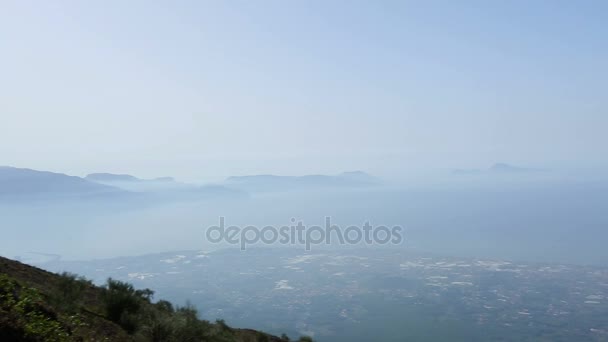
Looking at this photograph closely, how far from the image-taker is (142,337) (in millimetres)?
9602

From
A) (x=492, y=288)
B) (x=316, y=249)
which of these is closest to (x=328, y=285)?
(x=492, y=288)

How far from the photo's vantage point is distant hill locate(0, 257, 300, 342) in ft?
21.7

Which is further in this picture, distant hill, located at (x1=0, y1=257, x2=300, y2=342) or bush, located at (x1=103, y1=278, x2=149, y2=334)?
bush, located at (x1=103, y1=278, x2=149, y2=334)

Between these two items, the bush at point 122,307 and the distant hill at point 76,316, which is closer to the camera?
the distant hill at point 76,316

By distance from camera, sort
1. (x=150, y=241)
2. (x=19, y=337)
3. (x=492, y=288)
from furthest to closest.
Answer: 1. (x=150, y=241)
2. (x=492, y=288)
3. (x=19, y=337)

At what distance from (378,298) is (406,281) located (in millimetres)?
16990

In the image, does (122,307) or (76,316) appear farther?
(122,307)

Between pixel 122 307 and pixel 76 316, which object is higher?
pixel 76 316

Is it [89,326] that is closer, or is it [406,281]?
[89,326]

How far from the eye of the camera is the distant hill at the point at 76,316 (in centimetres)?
661

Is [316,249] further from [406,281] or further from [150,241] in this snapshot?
[150,241]

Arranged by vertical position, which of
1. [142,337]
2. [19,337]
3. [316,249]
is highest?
[19,337]

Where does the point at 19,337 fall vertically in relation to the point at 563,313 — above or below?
above

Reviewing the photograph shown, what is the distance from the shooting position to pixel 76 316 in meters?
10.2
